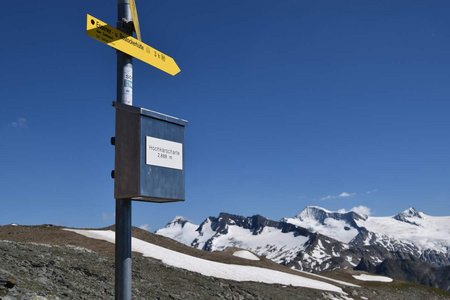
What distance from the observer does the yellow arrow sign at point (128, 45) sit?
7.77 metres

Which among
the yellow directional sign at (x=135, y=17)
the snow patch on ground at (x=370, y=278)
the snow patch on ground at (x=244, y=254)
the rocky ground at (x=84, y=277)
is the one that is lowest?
the snow patch on ground at (x=370, y=278)

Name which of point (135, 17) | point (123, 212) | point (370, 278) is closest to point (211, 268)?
point (123, 212)

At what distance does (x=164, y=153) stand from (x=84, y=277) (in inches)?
800

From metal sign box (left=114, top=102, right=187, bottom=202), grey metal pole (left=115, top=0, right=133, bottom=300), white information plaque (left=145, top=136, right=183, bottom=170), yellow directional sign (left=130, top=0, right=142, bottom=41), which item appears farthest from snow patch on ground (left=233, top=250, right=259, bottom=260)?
yellow directional sign (left=130, top=0, right=142, bottom=41)

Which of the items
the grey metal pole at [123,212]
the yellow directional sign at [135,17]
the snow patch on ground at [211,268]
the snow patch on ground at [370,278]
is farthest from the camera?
the snow patch on ground at [370,278]

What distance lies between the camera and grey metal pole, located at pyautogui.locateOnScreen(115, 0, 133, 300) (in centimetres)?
776

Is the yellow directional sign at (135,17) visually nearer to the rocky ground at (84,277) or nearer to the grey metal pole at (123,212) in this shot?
the grey metal pole at (123,212)

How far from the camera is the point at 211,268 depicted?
45.4 metres

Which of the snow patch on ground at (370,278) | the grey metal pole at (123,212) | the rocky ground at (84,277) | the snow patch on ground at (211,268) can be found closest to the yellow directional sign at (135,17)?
the grey metal pole at (123,212)

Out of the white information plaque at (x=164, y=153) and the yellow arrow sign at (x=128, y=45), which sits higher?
the yellow arrow sign at (x=128, y=45)

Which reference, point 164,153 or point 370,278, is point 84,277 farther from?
point 370,278

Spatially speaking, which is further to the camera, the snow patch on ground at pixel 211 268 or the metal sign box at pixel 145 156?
the snow patch on ground at pixel 211 268

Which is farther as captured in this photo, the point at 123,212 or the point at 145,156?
the point at 145,156

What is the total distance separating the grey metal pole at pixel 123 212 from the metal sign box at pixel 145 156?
0.57 feet
